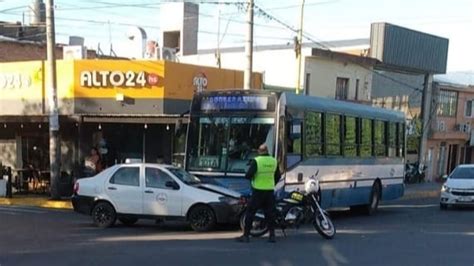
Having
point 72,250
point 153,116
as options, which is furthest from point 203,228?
point 153,116

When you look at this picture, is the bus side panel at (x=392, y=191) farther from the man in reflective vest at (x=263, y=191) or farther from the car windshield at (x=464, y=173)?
the man in reflective vest at (x=263, y=191)

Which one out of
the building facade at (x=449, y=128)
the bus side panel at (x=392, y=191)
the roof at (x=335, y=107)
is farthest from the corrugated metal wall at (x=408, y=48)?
the bus side panel at (x=392, y=191)

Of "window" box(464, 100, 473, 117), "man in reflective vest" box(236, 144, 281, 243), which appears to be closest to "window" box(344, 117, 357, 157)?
"man in reflective vest" box(236, 144, 281, 243)

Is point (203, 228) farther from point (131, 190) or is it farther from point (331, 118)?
point (331, 118)

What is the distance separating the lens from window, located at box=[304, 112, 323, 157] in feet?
52.3

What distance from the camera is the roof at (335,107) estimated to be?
50.8 feet

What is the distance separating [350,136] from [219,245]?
7.48m

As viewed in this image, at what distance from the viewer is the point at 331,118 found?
1709cm

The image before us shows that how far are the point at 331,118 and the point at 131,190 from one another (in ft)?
18.5

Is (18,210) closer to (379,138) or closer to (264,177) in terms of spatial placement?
(264,177)

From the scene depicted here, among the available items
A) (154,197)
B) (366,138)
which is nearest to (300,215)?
(154,197)

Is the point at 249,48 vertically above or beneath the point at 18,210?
above

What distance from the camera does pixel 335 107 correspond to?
17.3 metres

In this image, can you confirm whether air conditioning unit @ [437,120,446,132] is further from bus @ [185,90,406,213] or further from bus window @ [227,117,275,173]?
bus window @ [227,117,275,173]
